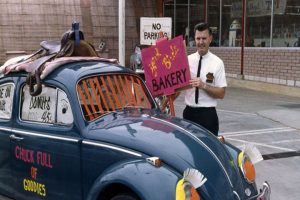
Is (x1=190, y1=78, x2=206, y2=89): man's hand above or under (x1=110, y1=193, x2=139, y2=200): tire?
above

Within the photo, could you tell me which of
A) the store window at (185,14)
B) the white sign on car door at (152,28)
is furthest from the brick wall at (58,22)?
the white sign on car door at (152,28)

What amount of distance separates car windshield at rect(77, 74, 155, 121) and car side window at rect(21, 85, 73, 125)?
0.17 metres

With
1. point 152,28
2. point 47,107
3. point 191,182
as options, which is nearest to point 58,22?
point 152,28

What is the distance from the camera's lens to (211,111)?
15.5 ft

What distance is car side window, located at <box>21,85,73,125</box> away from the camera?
403 cm

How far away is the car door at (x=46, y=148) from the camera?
386 cm

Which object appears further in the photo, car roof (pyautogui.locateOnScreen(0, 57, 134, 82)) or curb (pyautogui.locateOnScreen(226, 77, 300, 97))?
curb (pyautogui.locateOnScreen(226, 77, 300, 97))

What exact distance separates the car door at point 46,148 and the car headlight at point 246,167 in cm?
140

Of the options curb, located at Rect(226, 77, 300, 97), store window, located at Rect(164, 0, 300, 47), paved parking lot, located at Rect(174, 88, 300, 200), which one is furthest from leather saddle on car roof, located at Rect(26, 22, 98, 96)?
store window, located at Rect(164, 0, 300, 47)

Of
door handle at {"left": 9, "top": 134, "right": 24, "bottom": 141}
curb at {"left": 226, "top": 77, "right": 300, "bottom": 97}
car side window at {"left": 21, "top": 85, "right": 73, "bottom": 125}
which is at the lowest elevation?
curb at {"left": 226, "top": 77, "right": 300, "bottom": 97}

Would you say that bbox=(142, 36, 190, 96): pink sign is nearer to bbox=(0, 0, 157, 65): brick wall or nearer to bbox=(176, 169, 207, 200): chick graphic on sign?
bbox=(176, 169, 207, 200): chick graphic on sign

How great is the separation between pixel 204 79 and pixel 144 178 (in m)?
1.75

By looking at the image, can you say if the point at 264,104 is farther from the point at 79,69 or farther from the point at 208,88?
the point at 79,69

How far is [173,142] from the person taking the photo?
11.6 feet
